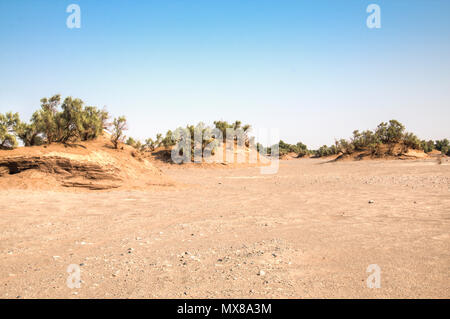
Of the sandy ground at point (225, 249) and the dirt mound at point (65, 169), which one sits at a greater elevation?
the dirt mound at point (65, 169)

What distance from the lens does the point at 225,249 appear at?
3.85m

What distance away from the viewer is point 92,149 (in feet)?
35.6

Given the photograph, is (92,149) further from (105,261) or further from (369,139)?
(369,139)

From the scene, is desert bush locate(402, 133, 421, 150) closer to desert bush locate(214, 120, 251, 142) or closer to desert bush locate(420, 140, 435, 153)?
desert bush locate(420, 140, 435, 153)

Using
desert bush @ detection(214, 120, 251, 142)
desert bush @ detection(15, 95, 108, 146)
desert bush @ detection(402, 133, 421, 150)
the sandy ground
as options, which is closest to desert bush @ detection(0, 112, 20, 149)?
desert bush @ detection(15, 95, 108, 146)

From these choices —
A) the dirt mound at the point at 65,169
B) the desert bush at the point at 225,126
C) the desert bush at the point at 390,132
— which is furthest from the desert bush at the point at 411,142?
the dirt mound at the point at 65,169

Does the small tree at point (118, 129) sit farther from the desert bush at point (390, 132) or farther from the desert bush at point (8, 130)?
the desert bush at point (390, 132)

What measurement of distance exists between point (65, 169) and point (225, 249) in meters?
8.44

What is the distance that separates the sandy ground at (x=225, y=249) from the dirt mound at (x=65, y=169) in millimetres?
2300

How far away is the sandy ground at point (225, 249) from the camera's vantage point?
2658 mm

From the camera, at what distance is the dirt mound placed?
9.15 metres

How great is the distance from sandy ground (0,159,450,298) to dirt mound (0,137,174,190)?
230cm

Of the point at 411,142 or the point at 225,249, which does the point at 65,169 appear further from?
the point at 411,142
